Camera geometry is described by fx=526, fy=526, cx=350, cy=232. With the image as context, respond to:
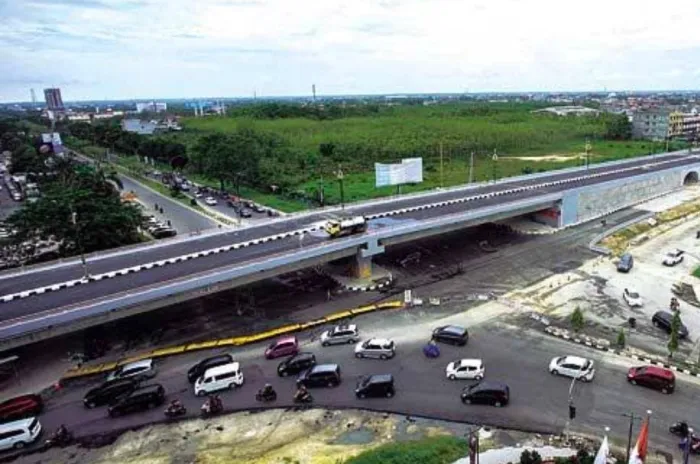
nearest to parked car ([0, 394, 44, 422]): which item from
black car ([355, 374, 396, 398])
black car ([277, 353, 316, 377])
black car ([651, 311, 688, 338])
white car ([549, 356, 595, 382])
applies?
black car ([277, 353, 316, 377])

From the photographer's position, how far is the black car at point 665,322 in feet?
115

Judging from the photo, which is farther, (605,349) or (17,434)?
(605,349)

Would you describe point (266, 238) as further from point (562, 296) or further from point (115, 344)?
point (562, 296)

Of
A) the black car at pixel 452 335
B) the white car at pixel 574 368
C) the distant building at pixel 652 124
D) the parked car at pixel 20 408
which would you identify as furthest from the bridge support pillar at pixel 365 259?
the distant building at pixel 652 124

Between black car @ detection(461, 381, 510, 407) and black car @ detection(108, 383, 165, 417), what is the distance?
54.3ft

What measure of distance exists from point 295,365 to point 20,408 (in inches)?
594

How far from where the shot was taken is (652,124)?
14038cm

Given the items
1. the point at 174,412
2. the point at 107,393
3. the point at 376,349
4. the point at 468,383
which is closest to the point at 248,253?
the point at 376,349

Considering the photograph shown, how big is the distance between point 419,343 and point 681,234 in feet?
138

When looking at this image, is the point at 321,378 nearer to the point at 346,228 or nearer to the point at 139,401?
the point at 139,401

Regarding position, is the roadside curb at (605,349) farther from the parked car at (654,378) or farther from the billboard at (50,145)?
the billboard at (50,145)

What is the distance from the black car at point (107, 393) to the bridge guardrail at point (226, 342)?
3.42 metres

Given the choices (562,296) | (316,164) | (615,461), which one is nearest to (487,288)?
(562,296)

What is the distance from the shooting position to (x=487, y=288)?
44.3 m
